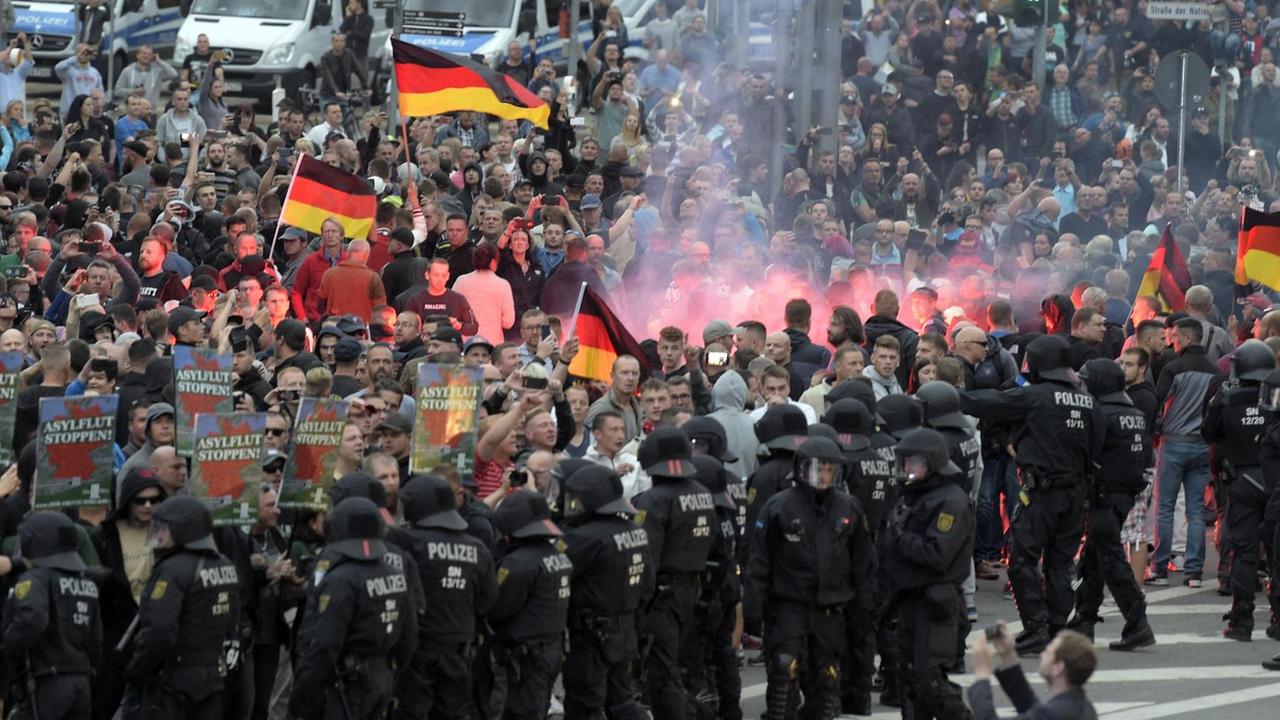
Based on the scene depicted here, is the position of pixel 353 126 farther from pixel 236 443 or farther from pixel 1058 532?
pixel 236 443

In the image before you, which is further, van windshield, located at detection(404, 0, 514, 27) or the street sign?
van windshield, located at detection(404, 0, 514, 27)

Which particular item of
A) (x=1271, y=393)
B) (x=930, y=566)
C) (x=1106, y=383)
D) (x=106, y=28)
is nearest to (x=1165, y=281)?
(x=1271, y=393)

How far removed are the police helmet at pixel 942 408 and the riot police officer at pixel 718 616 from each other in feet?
5.38

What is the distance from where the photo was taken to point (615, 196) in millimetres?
23344

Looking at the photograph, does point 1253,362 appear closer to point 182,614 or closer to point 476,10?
point 182,614

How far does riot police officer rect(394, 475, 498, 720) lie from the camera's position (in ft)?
38.0

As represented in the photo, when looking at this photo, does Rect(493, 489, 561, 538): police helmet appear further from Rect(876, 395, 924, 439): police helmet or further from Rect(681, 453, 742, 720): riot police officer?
Rect(876, 395, 924, 439): police helmet

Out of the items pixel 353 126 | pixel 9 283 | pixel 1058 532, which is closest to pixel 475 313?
pixel 9 283

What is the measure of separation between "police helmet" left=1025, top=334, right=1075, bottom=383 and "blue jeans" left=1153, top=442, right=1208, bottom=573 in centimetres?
274

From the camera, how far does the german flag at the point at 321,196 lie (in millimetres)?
19172

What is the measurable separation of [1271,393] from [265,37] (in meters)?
17.7

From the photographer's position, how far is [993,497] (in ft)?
57.7

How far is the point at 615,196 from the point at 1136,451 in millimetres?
8731

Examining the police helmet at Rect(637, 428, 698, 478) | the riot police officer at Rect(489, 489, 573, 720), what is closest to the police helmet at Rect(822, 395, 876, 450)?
the police helmet at Rect(637, 428, 698, 478)
